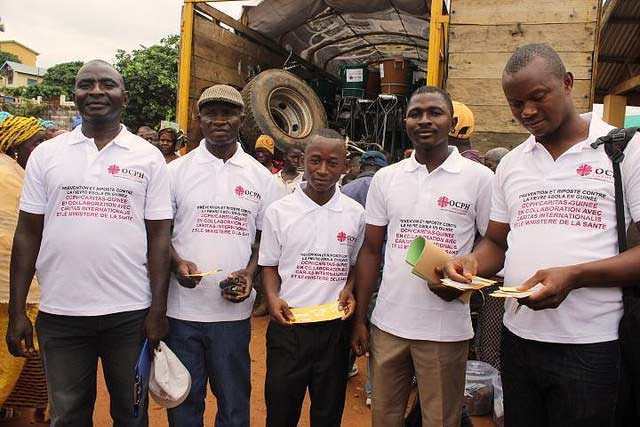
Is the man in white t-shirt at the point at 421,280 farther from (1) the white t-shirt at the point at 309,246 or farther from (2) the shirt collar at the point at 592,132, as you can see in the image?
(2) the shirt collar at the point at 592,132

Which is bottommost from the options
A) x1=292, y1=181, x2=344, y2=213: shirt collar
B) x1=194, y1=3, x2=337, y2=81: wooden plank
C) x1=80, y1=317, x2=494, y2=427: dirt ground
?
x1=80, y1=317, x2=494, y2=427: dirt ground

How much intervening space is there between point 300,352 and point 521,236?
1.14 metres

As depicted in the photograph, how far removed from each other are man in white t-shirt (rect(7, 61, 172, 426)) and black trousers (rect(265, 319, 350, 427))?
554 mm

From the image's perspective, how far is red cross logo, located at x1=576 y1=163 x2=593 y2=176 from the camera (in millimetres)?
1861

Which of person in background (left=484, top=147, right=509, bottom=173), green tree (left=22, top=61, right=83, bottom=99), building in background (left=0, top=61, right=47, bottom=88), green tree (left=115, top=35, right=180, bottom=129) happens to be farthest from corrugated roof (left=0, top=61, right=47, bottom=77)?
person in background (left=484, top=147, right=509, bottom=173)

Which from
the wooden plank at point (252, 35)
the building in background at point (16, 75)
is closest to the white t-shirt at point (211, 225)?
the wooden plank at point (252, 35)


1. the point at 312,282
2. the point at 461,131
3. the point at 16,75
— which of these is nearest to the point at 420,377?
the point at 312,282

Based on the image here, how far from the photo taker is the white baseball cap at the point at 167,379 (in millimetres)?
2406

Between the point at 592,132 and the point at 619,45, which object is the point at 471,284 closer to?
the point at 592,132

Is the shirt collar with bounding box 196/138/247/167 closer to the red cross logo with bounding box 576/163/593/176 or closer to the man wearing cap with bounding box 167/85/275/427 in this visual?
the man wearing cap with bounding box 167/85/275/427

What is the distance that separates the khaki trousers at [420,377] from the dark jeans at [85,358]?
1078 mm

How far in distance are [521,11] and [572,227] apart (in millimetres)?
4567

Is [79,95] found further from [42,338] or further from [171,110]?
[171,110]

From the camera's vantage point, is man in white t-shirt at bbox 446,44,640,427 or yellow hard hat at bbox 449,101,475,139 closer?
man in white t-shirt at bbox 446,44,640,427
